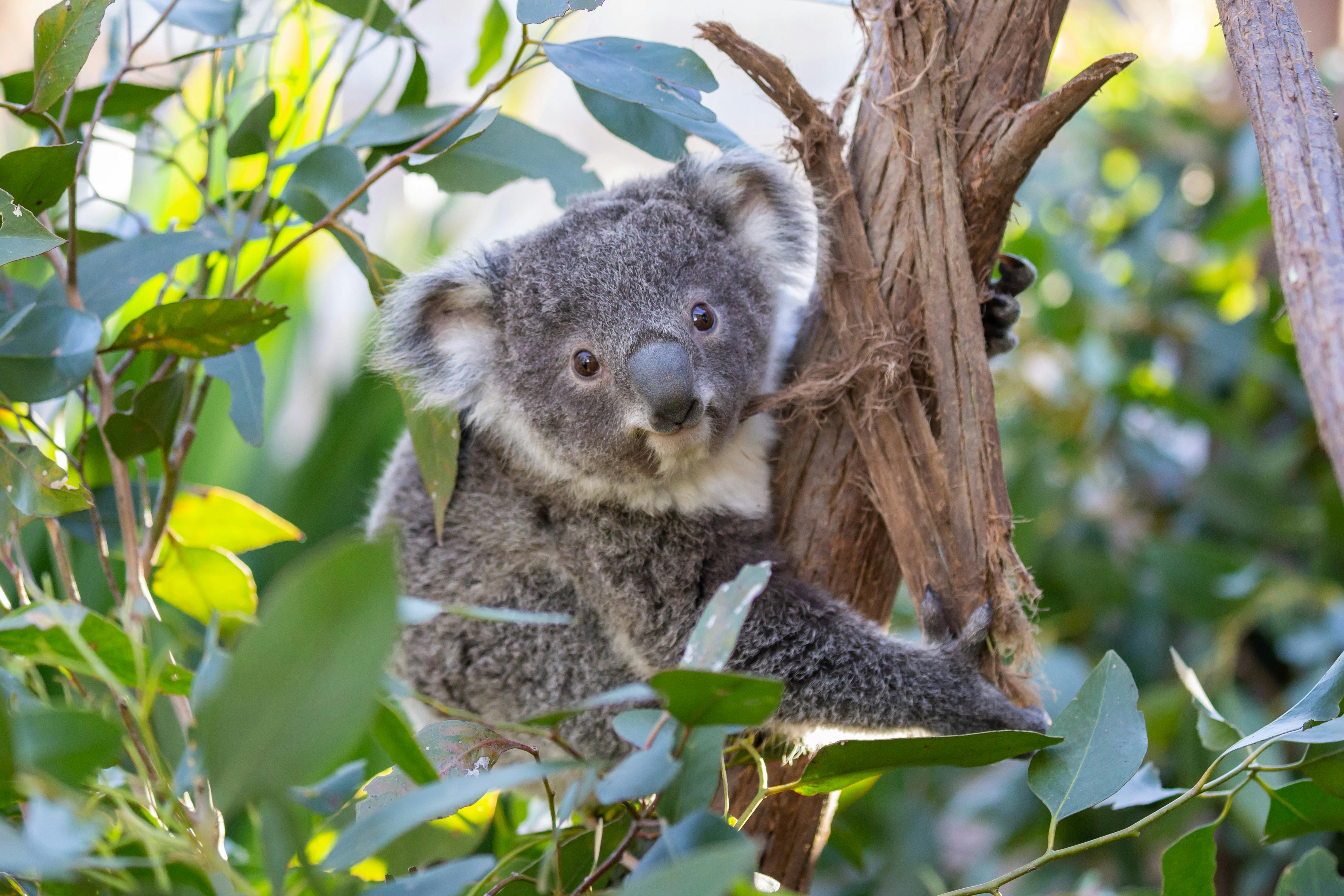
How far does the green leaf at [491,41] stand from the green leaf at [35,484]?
905 millimetres

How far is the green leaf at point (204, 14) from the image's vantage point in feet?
5.12

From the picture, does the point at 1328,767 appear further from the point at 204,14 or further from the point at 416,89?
the point at 204,14

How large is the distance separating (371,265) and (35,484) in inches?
21.4

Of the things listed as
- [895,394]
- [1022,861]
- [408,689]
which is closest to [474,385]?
[895,394]

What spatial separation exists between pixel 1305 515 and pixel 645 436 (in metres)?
2.32

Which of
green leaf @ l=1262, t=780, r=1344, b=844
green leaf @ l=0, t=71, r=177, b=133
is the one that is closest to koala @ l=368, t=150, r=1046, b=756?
green leaf @ l=1262, t=780, r=1344, b=844

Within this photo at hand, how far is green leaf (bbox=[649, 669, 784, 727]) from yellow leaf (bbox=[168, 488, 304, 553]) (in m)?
1.25

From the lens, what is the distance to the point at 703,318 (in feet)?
5.88

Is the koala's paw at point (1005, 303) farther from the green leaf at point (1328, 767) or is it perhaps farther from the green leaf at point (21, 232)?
the green leaf at point (21, 232)

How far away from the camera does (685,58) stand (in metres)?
1.37

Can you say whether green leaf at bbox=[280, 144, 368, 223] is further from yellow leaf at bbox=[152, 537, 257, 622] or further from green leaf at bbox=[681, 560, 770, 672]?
green leaf at bbox=[681, 560, 770, 672]

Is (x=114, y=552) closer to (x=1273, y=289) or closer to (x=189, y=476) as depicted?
(x=189, y=476)

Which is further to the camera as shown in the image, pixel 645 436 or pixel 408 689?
pixel 645 436

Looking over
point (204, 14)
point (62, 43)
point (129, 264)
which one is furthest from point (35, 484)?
point (204, 14)
